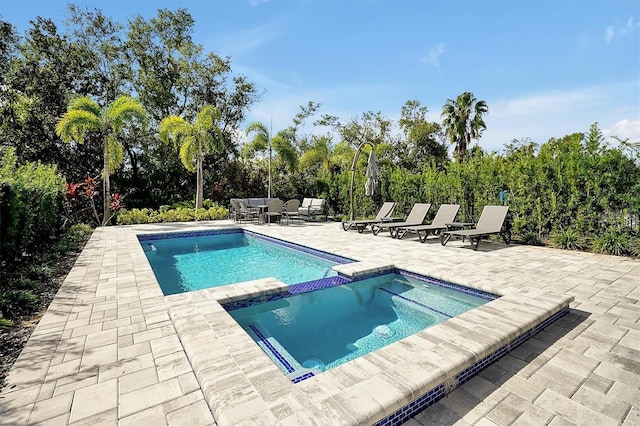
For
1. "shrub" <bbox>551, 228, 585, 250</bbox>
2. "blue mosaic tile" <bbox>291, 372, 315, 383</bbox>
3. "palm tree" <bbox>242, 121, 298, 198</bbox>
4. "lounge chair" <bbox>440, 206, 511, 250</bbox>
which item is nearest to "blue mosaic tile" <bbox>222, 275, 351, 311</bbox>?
"blue mosaic tile" <bbox>291, 372, 315, 383</bbox>

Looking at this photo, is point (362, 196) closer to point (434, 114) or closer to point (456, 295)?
point (456, 295)

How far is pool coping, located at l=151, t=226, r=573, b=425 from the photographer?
6.35 feet

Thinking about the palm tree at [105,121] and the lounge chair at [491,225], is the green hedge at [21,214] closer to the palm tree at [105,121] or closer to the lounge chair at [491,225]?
the palm tree at [105,121]

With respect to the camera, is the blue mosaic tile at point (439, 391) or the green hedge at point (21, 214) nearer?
the blue mosaic tile at point (439, 391)

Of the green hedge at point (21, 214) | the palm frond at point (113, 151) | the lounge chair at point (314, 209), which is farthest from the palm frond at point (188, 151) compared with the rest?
the green hedge at point (21, 214)

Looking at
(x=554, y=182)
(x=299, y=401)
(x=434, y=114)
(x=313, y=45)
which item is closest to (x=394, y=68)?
(x=313, y=45)

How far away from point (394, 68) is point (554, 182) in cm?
989

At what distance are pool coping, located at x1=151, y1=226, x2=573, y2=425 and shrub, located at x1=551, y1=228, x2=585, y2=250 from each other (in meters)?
4.95

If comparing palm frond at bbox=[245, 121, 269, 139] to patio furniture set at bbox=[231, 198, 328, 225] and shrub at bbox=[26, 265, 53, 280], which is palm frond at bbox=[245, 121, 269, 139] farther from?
shrub at bbox=[26, 265, 53, 280]

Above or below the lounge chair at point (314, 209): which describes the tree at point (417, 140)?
above

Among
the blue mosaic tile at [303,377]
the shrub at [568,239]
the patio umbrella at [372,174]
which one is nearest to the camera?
the blue mosaic tile at [303,377]

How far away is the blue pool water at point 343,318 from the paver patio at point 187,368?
2.09 ft

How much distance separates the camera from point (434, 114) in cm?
2616

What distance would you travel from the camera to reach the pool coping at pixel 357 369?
1.93 metres
